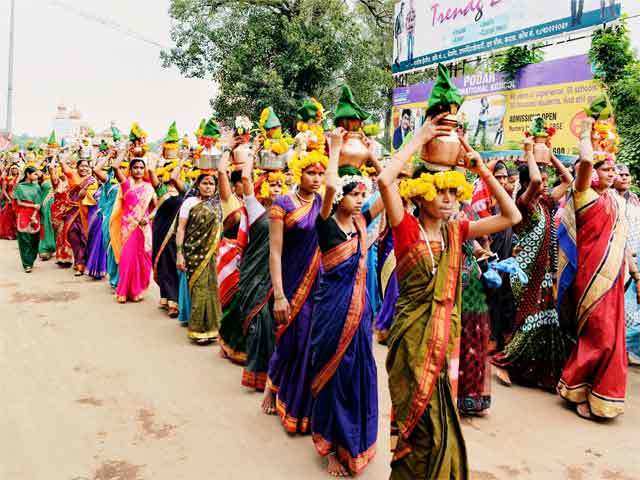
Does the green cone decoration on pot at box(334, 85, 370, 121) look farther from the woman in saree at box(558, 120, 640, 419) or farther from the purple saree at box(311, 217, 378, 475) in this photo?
the woman in saree at box(558, 120, 640, 419)

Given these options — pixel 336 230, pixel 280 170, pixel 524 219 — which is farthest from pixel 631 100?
pixel 336 230

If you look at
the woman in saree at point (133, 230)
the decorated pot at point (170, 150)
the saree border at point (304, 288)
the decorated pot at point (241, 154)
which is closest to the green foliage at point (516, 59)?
the woman in saree at point (133, 230)

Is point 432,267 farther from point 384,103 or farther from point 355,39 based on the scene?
point 384,103

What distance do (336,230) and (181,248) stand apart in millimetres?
3793

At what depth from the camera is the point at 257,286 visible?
17.0ft

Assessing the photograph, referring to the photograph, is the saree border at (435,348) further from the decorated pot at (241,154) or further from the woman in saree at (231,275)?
the woman in saree at (231,275)

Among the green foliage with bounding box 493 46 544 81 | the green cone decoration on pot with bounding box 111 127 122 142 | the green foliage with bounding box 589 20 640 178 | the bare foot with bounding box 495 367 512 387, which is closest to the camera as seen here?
the bare foot with bounding box 495 367 512 387

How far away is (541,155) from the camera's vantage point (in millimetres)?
4902

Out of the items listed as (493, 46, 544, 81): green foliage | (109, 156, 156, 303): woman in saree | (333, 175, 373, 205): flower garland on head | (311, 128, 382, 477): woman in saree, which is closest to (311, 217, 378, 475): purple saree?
(311, 128, 382, 477): woman in saree

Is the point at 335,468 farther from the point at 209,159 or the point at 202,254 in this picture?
the point at 209,159

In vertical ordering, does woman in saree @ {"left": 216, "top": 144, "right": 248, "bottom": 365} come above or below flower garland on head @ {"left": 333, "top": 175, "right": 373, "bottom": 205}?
below

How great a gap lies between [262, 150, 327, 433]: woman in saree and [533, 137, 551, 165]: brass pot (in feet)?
6.01

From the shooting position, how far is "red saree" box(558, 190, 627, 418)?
4676mm

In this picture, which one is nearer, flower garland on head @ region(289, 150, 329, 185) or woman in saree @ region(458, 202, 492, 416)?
flower garland on head @ region(289, 150, 329, 185)
